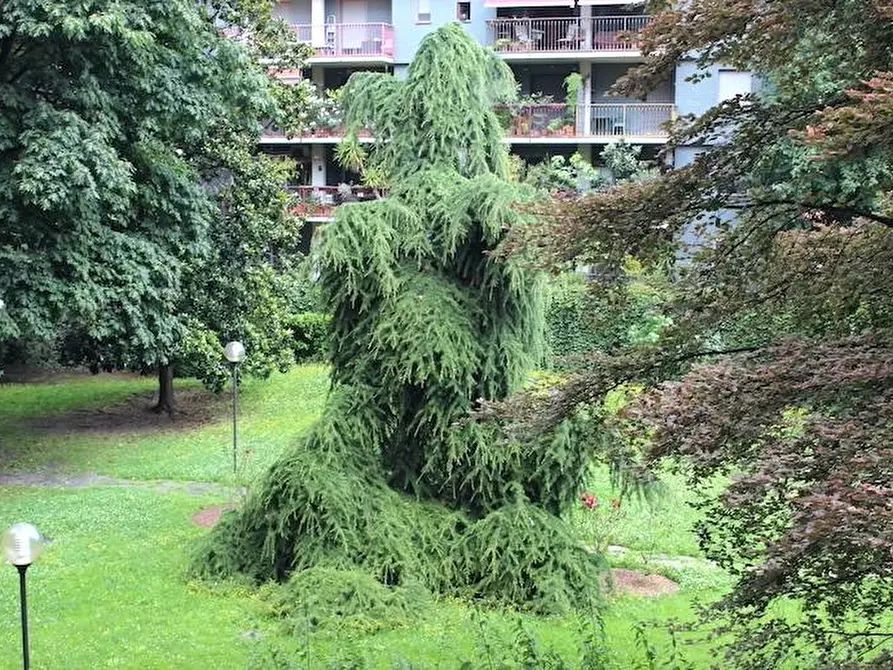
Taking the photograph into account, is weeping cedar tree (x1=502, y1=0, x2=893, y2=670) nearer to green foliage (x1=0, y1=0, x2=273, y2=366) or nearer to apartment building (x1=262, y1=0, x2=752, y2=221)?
green foliage (x1=0, y1=0, x2=273, y2=366)

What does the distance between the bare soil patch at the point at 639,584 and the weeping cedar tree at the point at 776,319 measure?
5176mm

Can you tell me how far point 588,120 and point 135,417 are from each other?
15.4 metres

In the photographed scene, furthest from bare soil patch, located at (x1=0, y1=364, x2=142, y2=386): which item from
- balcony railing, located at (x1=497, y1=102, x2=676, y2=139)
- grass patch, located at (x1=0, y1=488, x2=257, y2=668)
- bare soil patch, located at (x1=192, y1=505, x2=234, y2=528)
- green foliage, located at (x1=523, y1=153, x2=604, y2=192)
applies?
balcony railing, located at (x1=497, y1=102, x2=676, y2=139)

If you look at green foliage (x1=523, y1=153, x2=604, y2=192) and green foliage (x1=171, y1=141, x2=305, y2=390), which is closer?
green foliage (x1=171, y1=141, x2=305, y2=390)

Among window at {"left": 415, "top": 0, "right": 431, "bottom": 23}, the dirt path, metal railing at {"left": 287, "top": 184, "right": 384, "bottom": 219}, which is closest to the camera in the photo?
the dirt path

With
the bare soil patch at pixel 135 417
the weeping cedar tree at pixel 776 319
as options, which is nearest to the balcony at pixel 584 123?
the bare soil patch at pixel 135 417

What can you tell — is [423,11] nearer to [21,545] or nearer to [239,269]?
[239,269]

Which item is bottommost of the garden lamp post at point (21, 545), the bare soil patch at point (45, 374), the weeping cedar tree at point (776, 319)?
the bare soil patch at point (45, 374)

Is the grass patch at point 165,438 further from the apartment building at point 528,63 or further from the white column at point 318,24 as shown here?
the white column at point 318,24

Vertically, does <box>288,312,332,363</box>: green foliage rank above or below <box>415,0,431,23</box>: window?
below

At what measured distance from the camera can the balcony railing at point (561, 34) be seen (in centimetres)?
2881

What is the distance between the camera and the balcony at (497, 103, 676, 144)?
28.5 meters

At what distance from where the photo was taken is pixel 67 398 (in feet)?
75.3

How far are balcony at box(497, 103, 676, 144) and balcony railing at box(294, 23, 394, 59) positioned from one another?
509 centimetres
